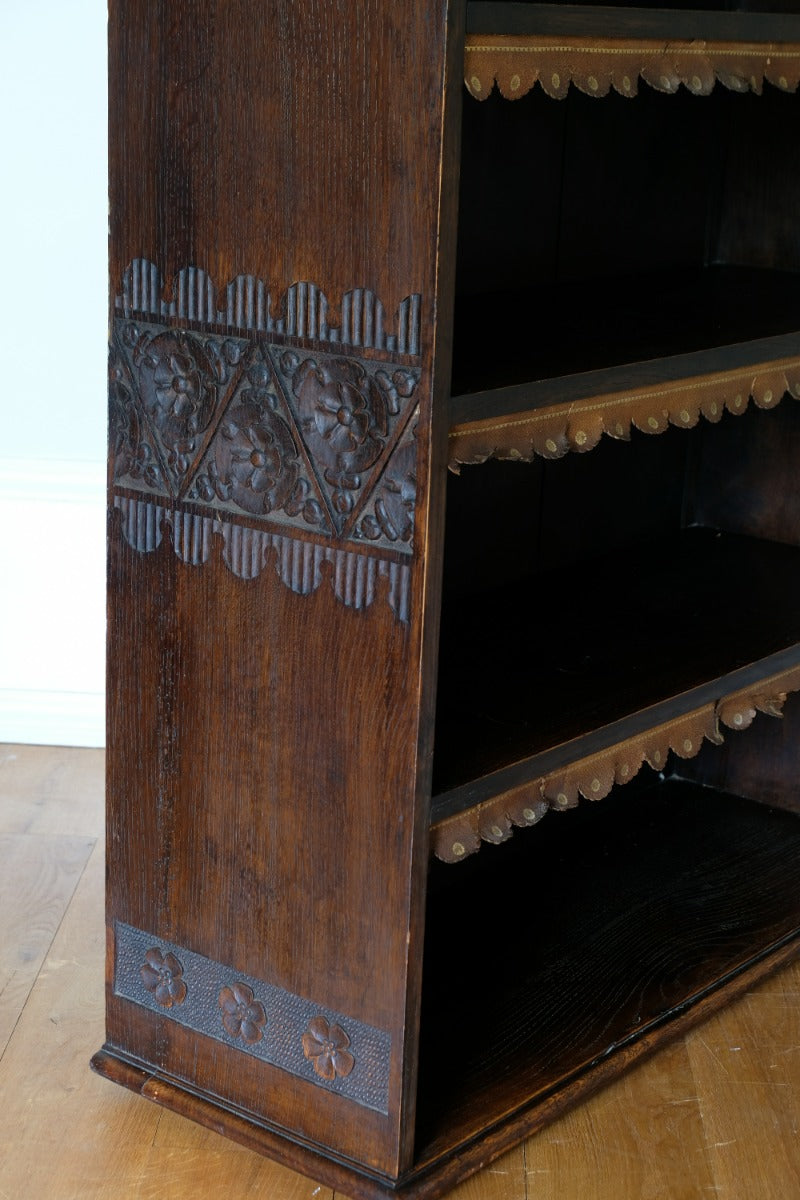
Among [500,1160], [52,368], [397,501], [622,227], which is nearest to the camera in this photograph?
[397,501]

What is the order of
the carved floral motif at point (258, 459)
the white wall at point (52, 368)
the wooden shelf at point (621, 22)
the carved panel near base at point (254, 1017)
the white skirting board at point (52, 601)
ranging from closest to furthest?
1. the wooden shelf at point (621, 22)
2. the carved floral motif at point (258, 459)
3. the carved panel near base at point (254, 1017)
4. the white wall at point (52, 368)
5. the white skirting board at point (52, 601)

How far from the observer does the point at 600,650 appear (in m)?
2.41

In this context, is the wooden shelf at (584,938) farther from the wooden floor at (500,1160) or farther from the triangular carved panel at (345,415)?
the triangular carved panel at (345,415)

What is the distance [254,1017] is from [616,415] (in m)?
0.89

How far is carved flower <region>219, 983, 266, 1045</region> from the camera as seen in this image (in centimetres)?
205

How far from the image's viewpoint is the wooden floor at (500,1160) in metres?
2.03

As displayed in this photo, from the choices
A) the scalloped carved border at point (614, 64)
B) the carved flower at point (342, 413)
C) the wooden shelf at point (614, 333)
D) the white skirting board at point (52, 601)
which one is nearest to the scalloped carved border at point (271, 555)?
the carved flower at point (342, 413)

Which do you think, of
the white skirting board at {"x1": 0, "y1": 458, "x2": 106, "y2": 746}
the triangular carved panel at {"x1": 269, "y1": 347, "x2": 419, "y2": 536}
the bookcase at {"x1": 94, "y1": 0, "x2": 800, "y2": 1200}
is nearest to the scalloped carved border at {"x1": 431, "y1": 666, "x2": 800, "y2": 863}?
the bookcase at {"x1": 94, "y1": 0, "x2": 800, "y2": 1200}

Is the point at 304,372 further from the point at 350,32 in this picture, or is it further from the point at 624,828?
the point at 624,828

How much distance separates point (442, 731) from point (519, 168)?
3.16 ft

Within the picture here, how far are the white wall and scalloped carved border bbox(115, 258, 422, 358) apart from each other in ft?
4.43

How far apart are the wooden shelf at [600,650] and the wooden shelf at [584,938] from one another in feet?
1.51

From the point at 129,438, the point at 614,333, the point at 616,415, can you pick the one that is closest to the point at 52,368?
the point at 129,438

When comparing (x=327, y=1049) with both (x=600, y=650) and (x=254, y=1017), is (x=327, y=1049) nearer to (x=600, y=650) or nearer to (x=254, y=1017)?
(x=254, y=1017)
